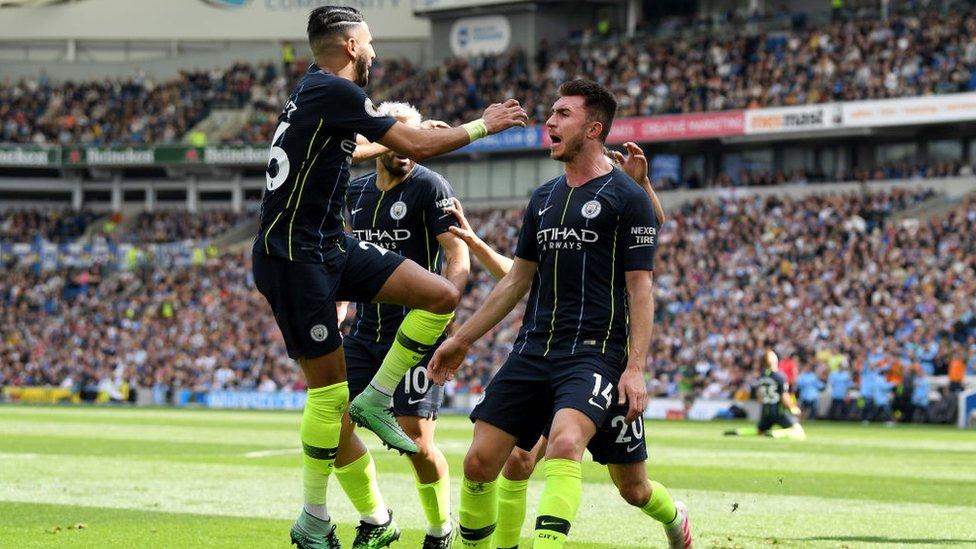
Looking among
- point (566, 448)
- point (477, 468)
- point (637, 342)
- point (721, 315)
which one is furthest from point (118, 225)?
point (566, 448)

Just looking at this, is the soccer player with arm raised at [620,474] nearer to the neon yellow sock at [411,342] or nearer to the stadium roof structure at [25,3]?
the neon yellow sock at [411,342]

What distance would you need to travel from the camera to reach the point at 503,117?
7.66m

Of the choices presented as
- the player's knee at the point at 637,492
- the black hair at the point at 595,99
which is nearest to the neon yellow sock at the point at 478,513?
the player's knee at the point at 637,492

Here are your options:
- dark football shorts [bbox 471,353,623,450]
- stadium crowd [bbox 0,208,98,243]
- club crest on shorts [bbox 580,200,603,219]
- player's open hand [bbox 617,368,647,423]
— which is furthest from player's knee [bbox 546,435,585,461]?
stadium crowd [bbox 0,208,98,243]

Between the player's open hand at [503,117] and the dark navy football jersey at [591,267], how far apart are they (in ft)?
1.67

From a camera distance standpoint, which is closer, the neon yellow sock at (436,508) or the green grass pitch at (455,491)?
the neon yellow sock at (436,508)

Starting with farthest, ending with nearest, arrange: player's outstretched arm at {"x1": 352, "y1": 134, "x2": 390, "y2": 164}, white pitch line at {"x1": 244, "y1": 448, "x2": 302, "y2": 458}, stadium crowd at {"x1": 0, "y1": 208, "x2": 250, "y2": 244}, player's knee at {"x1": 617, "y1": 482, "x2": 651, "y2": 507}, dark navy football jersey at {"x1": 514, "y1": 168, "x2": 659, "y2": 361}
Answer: stadium crowd at {"x1": 0, "y1": 208, "x2": 250, "y2": 244}
white pitch line at {"x1": 244, "y1": 448, "x2": 302, "y2": 458}
player's outstretched arm at {"x1": 352, "y1": 134, "x2": 390, "y2": 164}
player's knee at {"x1": 617, "y1": 482, "x2": 651, "y2": 507}
dark navy football jersey at {"x1": 514, "y1": 168, "x2": 659, "y2": 361}

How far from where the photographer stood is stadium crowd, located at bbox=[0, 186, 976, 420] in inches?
1372

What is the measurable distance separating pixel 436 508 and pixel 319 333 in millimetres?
1895

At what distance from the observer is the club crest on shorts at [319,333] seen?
7785 millimetres

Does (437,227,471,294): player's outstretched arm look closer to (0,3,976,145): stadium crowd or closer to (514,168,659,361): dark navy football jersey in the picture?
(514,168,659,361): dark navy football jersey

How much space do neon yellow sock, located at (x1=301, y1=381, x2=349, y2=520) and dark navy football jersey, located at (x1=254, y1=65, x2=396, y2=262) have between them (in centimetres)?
77

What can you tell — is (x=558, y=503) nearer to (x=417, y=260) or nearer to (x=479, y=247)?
(x=479, y=247)

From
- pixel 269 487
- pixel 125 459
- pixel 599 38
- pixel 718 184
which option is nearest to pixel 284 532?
pixel 269 487
